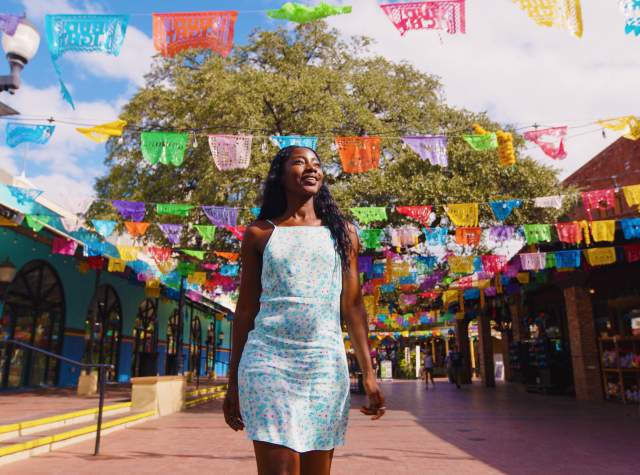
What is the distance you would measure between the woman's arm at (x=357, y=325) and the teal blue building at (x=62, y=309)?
1215 cm

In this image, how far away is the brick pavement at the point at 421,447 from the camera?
6.32 metres

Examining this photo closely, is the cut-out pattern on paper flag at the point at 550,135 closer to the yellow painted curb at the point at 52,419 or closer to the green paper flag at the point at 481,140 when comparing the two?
the green paper flag at the point at 481,140

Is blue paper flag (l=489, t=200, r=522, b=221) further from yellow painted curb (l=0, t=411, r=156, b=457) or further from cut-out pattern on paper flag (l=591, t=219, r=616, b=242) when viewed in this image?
yellow painted curb (l=0, t=411, r=156, b=457)

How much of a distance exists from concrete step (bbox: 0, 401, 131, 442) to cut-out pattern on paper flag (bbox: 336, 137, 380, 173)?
7401 mm

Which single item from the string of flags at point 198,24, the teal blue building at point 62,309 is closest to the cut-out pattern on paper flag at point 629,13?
the string of flags at point 198,24

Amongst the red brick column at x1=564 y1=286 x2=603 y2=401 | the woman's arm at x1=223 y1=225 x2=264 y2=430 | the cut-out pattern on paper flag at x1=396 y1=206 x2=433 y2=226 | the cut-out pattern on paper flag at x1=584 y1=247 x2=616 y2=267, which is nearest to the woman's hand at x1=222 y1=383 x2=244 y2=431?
the woman's arm at x1=223 y1=225 x2=264 y2=430

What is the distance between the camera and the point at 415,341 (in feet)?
131

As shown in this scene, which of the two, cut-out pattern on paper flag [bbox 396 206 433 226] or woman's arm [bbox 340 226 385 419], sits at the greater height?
cut-out pattern on paper flag [bbox 396 206 433 226]

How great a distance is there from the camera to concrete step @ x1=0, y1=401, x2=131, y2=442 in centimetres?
766

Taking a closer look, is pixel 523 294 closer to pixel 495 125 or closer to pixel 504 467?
pixel 495 125

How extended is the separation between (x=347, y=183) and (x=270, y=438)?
15608 mm

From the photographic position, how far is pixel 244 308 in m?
2.33

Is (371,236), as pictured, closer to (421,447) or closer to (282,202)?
(421,447)

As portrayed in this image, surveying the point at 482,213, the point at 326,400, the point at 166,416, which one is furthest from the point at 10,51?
the point at 482,213
